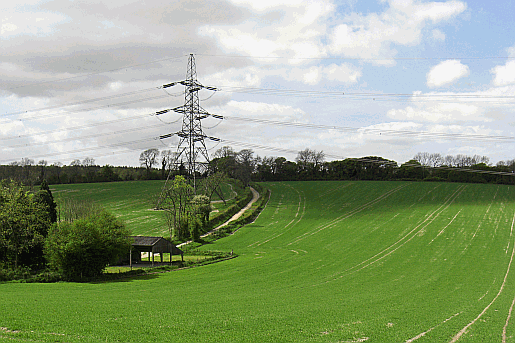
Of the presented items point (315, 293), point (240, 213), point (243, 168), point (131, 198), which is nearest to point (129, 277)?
point (315, 293)

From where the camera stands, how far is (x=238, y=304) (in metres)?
23.1

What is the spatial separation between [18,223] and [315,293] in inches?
1205

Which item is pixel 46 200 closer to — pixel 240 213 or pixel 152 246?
pixel 152 246

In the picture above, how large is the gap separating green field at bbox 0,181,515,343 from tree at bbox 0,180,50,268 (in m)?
10.5

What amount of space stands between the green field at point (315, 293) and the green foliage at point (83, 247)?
4318 millimetres

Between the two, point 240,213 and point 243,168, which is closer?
point 240,213

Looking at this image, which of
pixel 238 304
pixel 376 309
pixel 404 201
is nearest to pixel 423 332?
pixel 376 309

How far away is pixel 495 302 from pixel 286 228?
49765 mm

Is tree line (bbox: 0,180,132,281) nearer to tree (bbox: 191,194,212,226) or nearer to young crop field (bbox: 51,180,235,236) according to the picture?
tree (bbox: 191,194,212,226)

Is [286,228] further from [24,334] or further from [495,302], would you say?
[24,334]

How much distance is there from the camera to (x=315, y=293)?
2856 cm

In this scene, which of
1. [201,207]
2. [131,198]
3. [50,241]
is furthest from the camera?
[131,198]

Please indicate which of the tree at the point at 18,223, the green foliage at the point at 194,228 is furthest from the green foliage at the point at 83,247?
the green foliage at the point at 194,228

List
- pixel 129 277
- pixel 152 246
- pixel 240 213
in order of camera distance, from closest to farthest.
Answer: pixel 129 277 < pixel 152 246 < pixel 240 213
